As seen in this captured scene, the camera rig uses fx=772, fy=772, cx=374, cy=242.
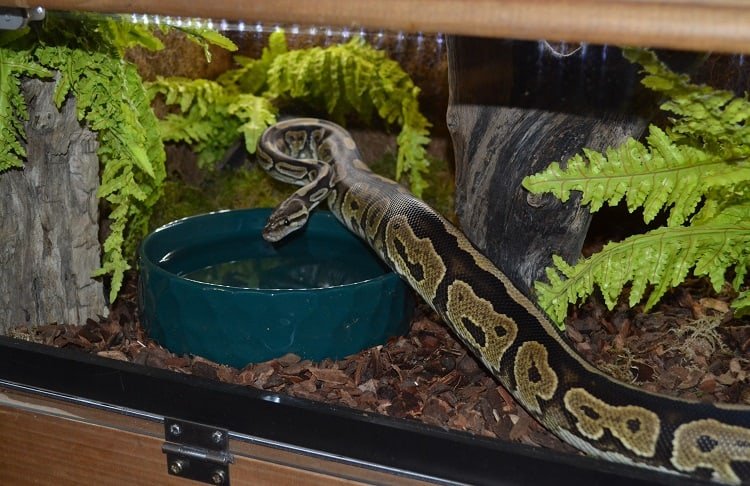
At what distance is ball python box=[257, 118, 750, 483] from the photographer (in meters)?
2.06

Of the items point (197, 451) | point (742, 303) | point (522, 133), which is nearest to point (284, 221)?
point (522, 133)

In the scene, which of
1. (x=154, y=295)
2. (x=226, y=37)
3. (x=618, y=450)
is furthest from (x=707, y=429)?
(x=154, y=295)

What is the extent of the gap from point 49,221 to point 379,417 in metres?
1.61

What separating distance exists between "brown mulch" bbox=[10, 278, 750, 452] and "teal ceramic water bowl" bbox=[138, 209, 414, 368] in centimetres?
5

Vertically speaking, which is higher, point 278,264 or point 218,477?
point 278,264

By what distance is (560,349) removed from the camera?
244cm

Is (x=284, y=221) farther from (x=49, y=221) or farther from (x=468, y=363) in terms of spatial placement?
(x=468, y=363)

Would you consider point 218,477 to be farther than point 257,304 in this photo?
No

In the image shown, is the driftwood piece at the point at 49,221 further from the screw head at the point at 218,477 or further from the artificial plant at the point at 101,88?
the screw head at the point at 218,477

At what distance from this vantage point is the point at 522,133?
2807 millimetres

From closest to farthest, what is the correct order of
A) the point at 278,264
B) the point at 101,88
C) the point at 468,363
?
the point at 101,88 < the point at 468,363 < the point at 278,264

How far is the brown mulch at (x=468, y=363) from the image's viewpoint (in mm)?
2570

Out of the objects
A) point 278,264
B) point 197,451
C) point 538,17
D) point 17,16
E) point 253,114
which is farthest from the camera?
point 253,114

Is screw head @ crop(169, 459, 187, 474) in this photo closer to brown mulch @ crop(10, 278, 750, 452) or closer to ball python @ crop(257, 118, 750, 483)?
brown mulch @ crop(10, 278, 750, 452)
